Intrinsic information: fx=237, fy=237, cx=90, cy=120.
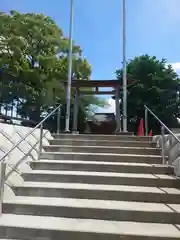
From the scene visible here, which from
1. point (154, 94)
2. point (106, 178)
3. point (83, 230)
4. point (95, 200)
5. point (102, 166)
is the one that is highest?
point (154, 94)

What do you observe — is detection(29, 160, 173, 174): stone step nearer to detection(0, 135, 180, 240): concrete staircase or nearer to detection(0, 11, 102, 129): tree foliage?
detection(0, 135, 180, 240): concrete staircase

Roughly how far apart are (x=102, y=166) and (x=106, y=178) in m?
0.38

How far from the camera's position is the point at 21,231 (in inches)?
90.0

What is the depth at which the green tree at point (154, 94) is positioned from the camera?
46.3ft

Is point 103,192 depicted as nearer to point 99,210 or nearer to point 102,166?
point 99,210

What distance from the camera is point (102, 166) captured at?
3611mm

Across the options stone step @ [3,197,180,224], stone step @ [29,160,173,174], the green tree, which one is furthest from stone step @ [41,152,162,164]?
the green tree

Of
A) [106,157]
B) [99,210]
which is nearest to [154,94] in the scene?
[106,157]

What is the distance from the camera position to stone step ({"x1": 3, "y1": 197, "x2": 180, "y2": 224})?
2496mm

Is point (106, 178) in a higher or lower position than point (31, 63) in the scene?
lower

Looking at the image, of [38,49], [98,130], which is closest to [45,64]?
[38,49]

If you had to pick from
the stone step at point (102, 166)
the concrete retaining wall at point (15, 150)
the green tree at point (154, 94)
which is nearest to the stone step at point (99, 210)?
the concrete retaining wall at point (15, 150)

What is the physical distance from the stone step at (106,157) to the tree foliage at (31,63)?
6.43 meters

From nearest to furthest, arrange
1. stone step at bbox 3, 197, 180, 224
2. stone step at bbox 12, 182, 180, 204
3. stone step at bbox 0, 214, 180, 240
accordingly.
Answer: stone step at bbox 0, 214, 180, 240, stone step at bbox 3, 197, 180, 224, stone step at bbox 12, 182, 180, 204
